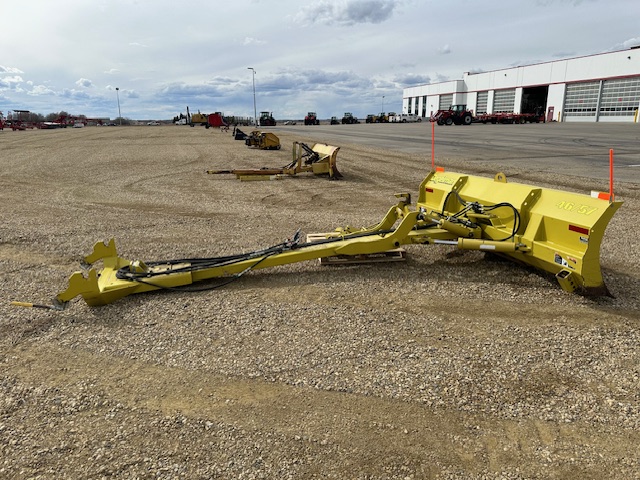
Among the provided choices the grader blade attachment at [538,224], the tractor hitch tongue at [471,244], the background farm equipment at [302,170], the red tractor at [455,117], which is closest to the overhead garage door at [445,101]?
the red tractor at [455,117]

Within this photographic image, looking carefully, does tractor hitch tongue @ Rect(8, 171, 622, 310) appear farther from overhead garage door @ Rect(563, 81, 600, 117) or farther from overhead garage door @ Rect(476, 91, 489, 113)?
overhead garage door @ Rect(476, 91, 489, 113)

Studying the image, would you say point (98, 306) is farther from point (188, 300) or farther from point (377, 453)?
point (377, 453)

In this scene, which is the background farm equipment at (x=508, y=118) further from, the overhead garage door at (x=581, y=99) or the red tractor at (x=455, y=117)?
the overhead garage door at (x=581, y=99)

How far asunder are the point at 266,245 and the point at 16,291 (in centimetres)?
292

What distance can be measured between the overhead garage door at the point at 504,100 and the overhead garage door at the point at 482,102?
8.30ft

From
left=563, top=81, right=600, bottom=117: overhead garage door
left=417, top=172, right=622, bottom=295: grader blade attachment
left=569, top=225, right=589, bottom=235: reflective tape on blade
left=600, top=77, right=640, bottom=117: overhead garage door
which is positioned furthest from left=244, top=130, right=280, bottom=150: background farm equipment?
left=563, top=81, right=600, bottom=117: overhead garage door

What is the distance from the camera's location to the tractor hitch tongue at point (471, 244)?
13.2 ft

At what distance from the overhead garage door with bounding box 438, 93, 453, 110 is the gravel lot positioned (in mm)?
78695

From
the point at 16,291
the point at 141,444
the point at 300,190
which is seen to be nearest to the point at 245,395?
the point at 141,444

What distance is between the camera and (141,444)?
252cm

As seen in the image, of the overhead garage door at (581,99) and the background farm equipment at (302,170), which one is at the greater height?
the overhead garage door at (581,99)

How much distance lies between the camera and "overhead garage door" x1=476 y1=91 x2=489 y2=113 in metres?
70.5

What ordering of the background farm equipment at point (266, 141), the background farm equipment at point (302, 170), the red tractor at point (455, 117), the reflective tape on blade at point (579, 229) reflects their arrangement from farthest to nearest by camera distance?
the red tractor at point (455, 117), the background farm equipment at point (266, 141), the background farm equipment at point (302, 170), the reflective tape on blade at point (579, 229)

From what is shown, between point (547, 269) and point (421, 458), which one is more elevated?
point (547, 269)
